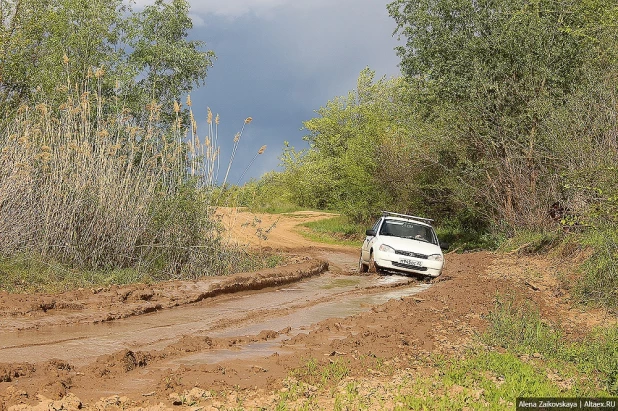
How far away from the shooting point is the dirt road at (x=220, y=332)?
20.3ft

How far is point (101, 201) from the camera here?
13766 millimetres

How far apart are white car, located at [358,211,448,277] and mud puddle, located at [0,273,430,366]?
1.36 metres

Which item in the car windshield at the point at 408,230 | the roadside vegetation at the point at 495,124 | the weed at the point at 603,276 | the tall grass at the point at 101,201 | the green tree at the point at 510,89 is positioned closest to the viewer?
the weed at the point at 603,276

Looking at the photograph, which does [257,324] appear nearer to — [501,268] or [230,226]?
[230,226]

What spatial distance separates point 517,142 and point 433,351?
51.0 ft

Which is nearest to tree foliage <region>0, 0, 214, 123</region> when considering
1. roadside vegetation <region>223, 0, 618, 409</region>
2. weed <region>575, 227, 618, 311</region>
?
roadside vegetation <region>223, 0, 618, 409</region>

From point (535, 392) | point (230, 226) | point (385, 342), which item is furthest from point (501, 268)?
point (535, 392)

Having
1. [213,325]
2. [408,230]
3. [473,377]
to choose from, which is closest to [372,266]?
[408,230]

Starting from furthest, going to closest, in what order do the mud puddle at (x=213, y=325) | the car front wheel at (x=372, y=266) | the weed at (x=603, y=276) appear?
the car front wheel at (x=372, y=266)
the weed at (x=603, y=276)
the mud puddle at (x=213, y=325)

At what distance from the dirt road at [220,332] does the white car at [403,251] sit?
0.40 metres

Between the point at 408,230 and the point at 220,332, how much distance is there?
9.66 m

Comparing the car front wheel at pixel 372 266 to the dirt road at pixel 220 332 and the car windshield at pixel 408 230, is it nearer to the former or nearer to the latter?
the dirt road at pixel 220 332

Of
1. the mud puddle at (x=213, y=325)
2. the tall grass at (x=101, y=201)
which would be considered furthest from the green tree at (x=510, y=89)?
the tall grass at (x=101, y=201)

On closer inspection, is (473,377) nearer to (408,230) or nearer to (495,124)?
(408,230)
